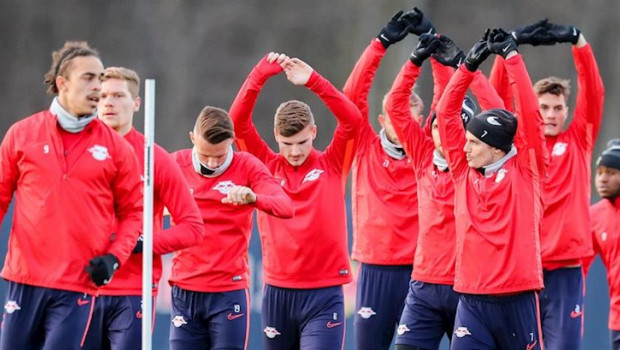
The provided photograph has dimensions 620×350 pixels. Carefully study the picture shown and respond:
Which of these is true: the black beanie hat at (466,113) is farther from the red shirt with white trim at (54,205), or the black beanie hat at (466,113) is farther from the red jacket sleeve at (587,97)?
the red shirt with white trim at (54,205)

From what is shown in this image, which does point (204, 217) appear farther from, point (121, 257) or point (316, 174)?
point (121, 257)

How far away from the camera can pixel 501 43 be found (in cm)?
874

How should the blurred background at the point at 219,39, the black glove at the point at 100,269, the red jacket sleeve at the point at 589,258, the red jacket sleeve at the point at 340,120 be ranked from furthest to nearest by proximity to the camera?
the blurred background at the point at 219,39 < the red jacket sleeve at the point at 589,258 < the red jacket sleeve at the point at 340,120 < the black glove at the point at 100,269

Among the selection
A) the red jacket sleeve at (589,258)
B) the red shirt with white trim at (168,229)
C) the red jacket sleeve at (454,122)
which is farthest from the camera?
the red jacket sleeve at (589,258)

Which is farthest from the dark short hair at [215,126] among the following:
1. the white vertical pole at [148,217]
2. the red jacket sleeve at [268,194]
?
the white vertical pole at [148,217]

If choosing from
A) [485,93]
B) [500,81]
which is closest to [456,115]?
[485,93]

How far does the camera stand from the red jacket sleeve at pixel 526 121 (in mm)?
8602

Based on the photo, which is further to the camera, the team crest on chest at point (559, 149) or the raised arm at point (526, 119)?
the team crest on chest at point (559, 149)

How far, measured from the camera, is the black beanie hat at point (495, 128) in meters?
8.51

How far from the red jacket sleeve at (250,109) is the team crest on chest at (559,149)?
6.76 feet

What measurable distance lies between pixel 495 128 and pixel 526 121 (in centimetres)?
24

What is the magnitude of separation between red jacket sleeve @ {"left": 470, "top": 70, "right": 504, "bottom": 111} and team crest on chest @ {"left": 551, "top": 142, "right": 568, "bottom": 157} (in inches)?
45.9

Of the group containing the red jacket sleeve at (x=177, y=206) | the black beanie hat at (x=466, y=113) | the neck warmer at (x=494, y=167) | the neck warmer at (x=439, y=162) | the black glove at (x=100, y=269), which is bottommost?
the black glove at (x=100, y=269)

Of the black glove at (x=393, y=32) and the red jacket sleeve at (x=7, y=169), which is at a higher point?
the black glove at (x=393, y=32)
